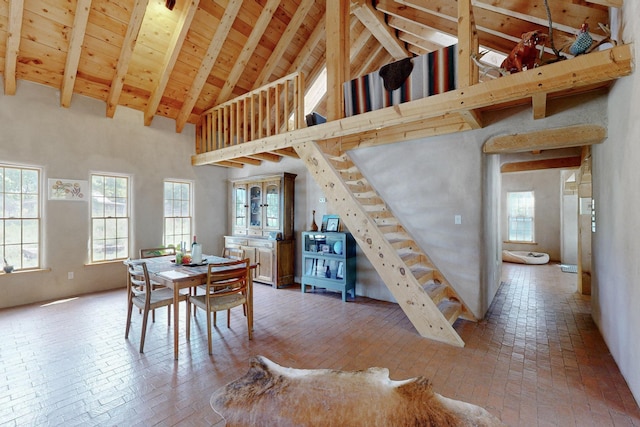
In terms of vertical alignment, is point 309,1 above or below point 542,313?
above

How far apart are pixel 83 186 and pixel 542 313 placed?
7483 millimetres

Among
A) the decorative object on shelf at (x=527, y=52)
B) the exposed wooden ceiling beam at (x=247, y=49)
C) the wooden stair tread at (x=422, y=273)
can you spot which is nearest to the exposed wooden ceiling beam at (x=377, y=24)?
the exposed wooden ceiling beam at (x=247, y=49)

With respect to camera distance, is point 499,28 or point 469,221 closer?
point 499,28

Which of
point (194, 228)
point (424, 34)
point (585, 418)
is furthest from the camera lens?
point (194, 228)

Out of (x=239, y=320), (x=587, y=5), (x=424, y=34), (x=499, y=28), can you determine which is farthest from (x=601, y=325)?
(x=424, y=34)

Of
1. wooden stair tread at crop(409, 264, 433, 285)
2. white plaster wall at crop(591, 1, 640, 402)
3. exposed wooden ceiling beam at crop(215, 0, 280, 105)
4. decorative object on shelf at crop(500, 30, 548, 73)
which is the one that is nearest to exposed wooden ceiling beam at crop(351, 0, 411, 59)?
exposed wooden ceiling beam at crop(215, 0, 280, 105)

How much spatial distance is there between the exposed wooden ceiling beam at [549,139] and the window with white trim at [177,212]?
5751mm

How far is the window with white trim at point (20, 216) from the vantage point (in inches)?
173

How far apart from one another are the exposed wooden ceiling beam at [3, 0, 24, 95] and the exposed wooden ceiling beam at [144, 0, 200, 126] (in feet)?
5.57

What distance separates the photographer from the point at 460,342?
121 inches

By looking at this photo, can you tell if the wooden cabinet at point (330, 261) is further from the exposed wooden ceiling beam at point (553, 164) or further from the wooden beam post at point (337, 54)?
the exposed wooden ceiling beam at point (553, 164)

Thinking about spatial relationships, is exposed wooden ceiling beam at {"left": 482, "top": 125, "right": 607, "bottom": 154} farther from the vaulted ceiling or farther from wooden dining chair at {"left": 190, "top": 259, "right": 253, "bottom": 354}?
wooden dining chair at {"left": 190, "top": 259, "right": 253, "bottom": 354}

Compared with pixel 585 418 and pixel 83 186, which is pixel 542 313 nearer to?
pixel 585 418

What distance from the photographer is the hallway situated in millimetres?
2105
